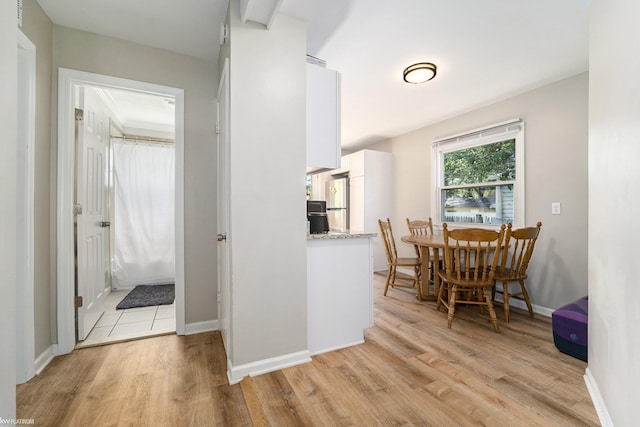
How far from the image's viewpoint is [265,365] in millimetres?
A: 1688

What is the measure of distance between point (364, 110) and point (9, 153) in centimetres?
341

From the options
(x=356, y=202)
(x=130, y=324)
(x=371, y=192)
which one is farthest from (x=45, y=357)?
(x=371, y=192)

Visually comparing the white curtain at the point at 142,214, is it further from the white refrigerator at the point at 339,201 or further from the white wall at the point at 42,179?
the white refrigerator at the point at 339,201

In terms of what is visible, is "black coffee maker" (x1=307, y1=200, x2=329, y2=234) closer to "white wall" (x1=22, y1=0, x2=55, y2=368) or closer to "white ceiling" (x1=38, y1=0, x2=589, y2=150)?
"white ceiling" (x1=38, y1=0, x2=589, y2=150)

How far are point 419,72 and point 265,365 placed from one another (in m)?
2.73

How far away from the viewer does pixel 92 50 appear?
203 centimetres

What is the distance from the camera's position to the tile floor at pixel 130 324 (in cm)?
218

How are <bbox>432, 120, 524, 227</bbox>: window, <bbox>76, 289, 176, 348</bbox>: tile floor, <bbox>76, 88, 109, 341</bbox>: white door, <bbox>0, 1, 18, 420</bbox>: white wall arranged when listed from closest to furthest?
<bbox>0, 1, 18, 420</bbox>: white wall < <bbox>76, 88, 109, 341</bbox>: white door < <bbox>76, 289, 176, 348</bbox>: tile floor < <bbox>432, 120, 524, 227</bbox>: window

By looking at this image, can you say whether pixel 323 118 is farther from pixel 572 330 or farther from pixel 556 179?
pixel 556 179

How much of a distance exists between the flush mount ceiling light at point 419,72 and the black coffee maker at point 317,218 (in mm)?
1542

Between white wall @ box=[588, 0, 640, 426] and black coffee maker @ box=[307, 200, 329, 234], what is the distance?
1601 millimetres

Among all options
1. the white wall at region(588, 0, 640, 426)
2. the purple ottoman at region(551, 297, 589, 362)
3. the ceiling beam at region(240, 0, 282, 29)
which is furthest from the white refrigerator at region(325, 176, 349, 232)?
the white wall at region(588, 0, 640, 426)

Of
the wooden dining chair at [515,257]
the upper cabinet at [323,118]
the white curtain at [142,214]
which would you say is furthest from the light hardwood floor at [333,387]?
the white curtain at [142,214]

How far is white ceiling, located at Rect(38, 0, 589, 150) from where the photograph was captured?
1756mm
